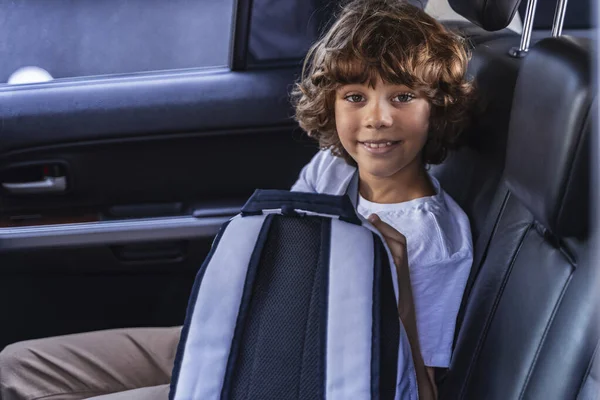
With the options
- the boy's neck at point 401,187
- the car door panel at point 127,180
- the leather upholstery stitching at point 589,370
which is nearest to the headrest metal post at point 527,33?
the boy's neck at point 401,187

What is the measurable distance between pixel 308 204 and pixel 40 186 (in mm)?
1069

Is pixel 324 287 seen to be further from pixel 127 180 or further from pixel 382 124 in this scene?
pixel 127 180

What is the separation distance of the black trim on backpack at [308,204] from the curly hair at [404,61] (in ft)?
0.85

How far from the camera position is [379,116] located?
1405mm

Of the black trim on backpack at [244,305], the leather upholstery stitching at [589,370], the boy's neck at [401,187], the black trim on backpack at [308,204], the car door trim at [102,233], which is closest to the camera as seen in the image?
the leather upholstery stitching at [589,370]

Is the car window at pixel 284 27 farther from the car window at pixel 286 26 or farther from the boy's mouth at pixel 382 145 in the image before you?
the boy's mouth at pixel 382 145

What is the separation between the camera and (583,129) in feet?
3.40

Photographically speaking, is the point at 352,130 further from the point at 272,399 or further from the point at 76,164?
the point at 76,164

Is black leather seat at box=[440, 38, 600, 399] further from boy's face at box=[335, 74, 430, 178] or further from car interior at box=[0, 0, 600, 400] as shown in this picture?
car interior at box=[0, 0, 600, 400]

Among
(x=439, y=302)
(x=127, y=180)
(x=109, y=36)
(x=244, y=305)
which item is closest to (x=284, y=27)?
(x=109, y=36)

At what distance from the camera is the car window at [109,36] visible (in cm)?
208

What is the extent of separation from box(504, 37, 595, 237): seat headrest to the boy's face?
0.71 feet

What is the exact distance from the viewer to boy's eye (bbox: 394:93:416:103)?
1421 millimetres

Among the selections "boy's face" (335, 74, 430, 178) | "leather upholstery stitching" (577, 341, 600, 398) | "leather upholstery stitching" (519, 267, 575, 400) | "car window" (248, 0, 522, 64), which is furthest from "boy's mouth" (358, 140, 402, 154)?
"car window" (248, 0, 522, 64)
